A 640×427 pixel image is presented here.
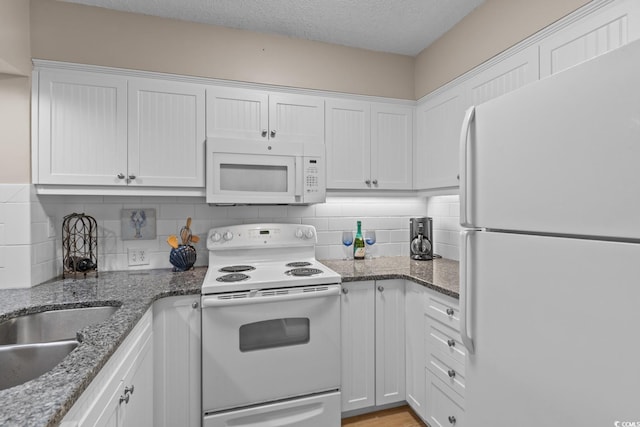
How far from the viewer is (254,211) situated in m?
2.47

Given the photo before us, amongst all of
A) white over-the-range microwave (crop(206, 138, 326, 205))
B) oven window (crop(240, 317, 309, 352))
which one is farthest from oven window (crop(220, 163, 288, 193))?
oven window (crop(240, 317, 309, 352))

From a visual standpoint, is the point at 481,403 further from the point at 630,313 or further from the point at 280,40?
the point at 280,40

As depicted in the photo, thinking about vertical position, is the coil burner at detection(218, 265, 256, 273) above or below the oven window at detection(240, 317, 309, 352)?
above

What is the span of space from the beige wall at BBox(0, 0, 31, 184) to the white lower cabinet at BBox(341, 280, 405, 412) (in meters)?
2.00

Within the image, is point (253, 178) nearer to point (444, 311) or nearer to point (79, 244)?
Result: point (79, 244)

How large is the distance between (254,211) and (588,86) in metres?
2.09

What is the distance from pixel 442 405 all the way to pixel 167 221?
6.97 ft

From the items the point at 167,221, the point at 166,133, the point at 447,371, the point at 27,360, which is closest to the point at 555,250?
the point at 447,371

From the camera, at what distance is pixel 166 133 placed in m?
2.04

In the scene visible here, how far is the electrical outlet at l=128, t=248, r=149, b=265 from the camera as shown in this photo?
87.4 inches

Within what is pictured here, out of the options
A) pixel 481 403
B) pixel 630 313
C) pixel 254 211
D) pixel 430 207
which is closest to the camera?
pixel 630 313

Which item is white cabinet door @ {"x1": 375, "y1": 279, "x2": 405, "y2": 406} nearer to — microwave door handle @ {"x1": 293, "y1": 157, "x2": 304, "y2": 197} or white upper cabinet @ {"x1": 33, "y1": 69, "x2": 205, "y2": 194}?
microwave door handle @ {"x1": 293, "y1": 157, "x2": 304, "y2": 197}

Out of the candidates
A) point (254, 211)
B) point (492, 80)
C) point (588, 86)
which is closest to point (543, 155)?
point (588, 86)

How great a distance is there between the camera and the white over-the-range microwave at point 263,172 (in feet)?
6.76
